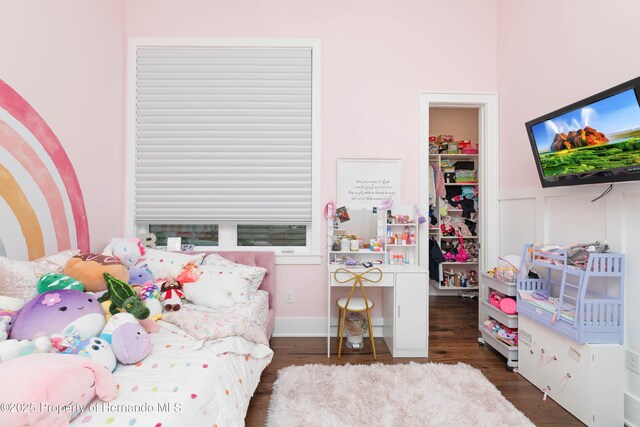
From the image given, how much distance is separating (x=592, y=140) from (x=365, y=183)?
1.66m

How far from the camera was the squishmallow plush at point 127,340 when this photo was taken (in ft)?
4.24

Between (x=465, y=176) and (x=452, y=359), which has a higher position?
(x=465, y=176)

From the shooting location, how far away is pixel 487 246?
302 cm

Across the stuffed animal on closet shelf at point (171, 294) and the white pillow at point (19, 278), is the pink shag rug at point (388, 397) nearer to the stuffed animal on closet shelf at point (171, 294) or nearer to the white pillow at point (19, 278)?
the stuffed animal on closet shelf at point (171, 294)

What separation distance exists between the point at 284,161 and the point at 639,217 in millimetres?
2556

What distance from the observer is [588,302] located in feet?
5.78

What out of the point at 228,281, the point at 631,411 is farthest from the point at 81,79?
the point at 631,411

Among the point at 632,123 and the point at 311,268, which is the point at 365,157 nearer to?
the point at 311,268

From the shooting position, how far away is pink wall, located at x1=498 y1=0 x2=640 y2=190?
6.05 ft

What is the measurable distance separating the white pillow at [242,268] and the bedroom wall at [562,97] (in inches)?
92.0

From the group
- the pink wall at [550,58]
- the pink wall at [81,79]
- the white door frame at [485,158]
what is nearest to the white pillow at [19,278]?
the pink wall at [81,79]

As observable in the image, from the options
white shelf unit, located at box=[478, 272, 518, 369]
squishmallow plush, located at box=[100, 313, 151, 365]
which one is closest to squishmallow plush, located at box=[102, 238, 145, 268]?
squishmallow plush, located at box=[100, 313, 151, 365]

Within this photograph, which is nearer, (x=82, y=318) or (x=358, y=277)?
(x=82, y=318)

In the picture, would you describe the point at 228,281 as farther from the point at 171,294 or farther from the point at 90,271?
the point at 90,271
